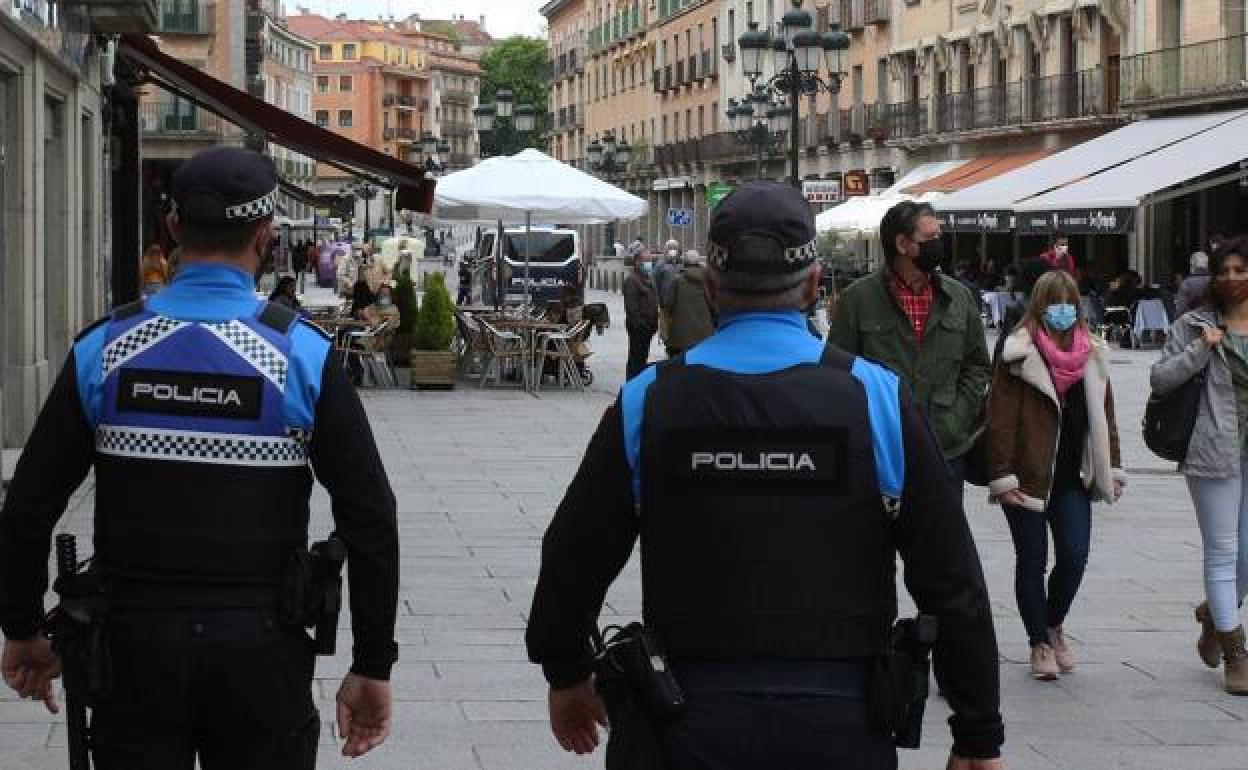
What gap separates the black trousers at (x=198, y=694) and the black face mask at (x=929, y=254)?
181 inches

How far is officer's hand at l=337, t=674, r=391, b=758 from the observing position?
4.45 m

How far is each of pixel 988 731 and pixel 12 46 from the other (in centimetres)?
1301

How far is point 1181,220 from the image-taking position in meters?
44.6

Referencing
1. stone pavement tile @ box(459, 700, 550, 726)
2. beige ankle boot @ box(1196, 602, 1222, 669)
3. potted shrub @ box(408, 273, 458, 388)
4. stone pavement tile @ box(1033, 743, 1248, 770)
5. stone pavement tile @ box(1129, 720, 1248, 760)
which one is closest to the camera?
stone pavement tile @ box(1033, 743, 1248, 770)

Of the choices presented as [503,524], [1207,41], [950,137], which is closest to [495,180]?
[503,524]

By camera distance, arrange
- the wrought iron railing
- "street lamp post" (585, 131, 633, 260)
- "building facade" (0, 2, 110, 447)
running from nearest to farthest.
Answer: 1. "building facade" (0, 2, 110, 447)
2. the wrought iron railing
3. "street lamp post" (585, 131, 633, 260)

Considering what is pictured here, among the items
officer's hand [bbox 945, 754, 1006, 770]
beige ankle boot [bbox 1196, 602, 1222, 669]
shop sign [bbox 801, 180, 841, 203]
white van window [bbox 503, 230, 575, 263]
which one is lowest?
beige ankle boot [bbox 1196, 602, 1222, 669]

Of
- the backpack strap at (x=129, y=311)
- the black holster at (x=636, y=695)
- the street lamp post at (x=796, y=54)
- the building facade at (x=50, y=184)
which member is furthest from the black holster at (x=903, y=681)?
the street lamp post at (x=796, y=54)

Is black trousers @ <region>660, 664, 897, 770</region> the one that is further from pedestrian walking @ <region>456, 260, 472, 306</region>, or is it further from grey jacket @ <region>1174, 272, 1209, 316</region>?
pedestrian walking @ <region>456, 260, 472, 306</region>

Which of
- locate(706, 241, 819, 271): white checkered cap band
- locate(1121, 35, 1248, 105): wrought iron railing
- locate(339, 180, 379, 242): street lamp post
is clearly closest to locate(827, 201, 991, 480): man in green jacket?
locate(706, 241, 819, 271): white checkered cap band

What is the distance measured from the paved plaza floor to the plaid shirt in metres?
1.33

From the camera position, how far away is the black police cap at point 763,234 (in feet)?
13.2

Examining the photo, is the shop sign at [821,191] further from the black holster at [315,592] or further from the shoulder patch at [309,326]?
the black holster at [315,592]

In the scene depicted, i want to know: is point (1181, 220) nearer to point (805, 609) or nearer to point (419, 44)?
point (805, 609)
